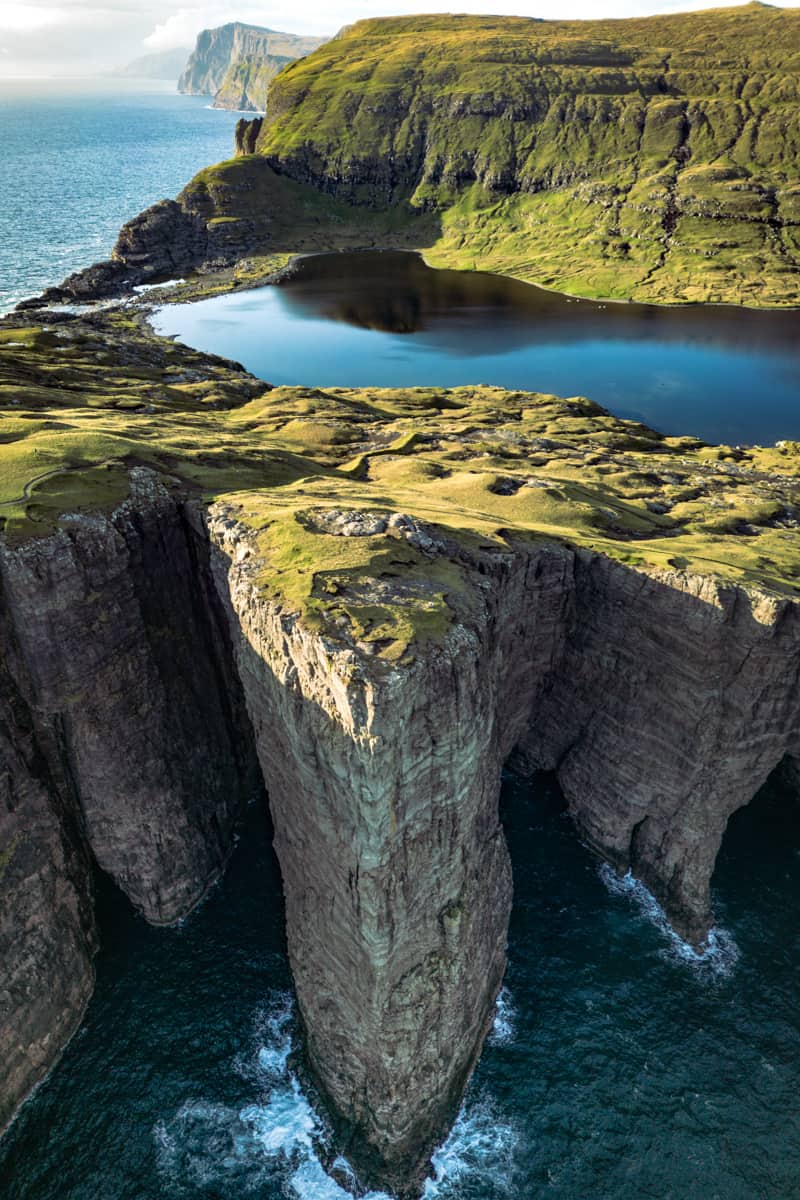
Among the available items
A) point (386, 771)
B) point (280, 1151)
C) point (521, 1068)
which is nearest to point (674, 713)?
point (521, 1068)

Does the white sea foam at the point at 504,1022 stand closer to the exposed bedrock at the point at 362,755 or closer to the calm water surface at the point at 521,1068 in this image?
the calm water surface at the point at 521,1068

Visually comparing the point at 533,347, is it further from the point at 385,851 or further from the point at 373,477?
the point at 385,851

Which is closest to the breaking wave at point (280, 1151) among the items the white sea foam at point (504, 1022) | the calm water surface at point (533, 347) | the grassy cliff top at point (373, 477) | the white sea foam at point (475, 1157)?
the white sea foam at point (475, 1157)

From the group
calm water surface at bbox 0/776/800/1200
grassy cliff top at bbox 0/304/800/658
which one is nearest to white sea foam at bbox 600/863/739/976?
calm water surface at bbox 0/776/800/1200

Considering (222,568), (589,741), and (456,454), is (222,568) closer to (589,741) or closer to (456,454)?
(589,741)

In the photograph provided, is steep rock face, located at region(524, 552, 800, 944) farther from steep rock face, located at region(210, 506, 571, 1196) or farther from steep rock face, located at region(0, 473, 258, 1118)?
steep rock face, located at region(0, 473, 258, 1118)

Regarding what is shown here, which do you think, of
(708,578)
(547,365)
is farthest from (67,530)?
(547,365)
